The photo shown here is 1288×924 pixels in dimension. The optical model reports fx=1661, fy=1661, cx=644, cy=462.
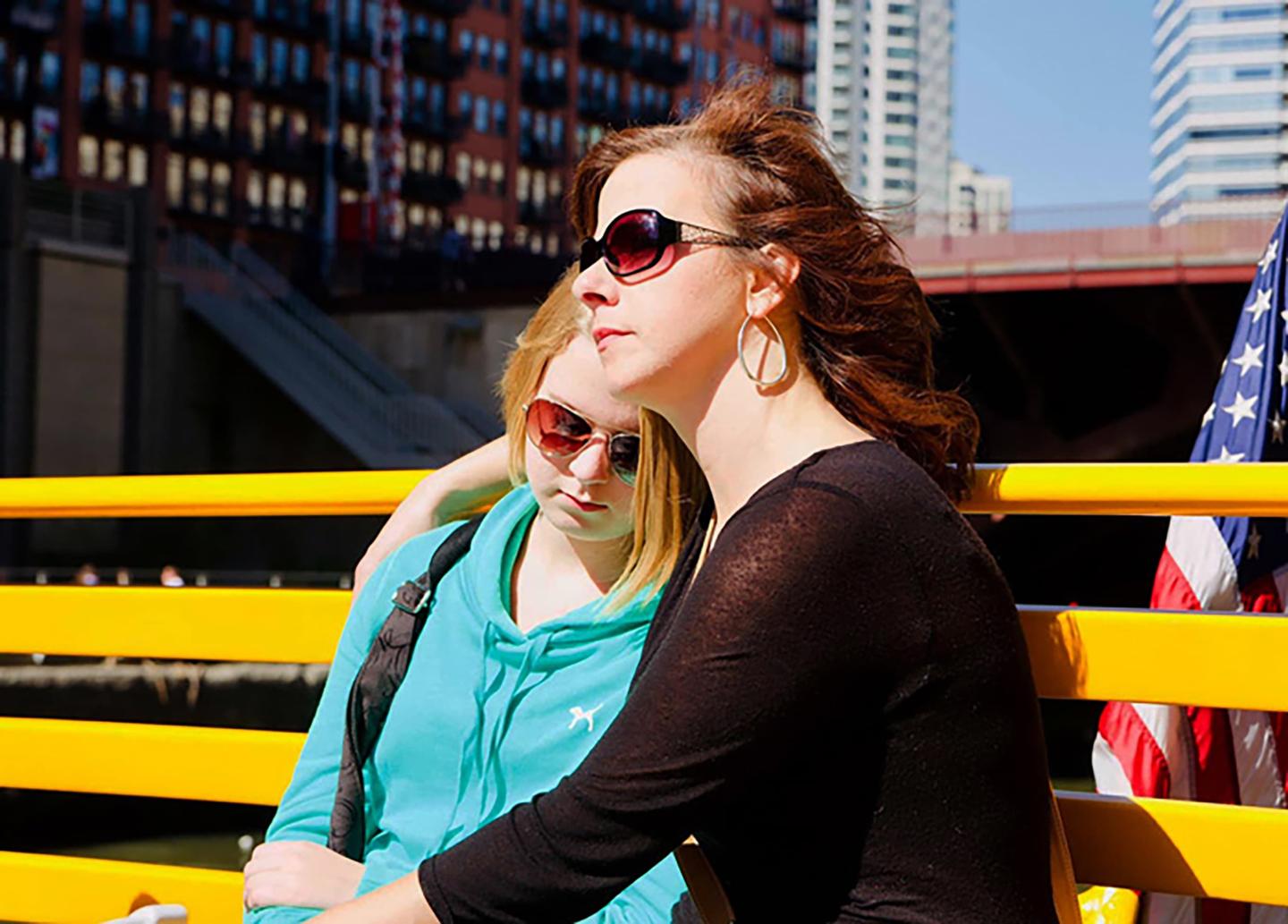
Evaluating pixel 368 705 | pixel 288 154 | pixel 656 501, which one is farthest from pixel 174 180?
pixel 656 501

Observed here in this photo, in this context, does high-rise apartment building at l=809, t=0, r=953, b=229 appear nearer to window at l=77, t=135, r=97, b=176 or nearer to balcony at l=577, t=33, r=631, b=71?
balcony at l=577, t=33, r=631, b=71

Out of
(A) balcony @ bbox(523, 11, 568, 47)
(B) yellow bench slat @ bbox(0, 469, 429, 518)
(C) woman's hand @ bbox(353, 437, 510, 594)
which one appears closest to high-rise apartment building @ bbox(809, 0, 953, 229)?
(A) balcony @ bbox(523, 11, 568, 47)

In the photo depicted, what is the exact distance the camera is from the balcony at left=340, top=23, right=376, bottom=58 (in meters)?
53.9

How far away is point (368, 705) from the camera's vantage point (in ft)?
6.61

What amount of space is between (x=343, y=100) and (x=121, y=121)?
8706 millimetres

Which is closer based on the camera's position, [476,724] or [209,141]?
[476,724]

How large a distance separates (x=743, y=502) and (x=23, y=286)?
2633 cm

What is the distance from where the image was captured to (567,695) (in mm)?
1962

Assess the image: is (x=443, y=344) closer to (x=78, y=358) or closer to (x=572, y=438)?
(x=78, y=358)

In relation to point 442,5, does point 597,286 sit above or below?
below

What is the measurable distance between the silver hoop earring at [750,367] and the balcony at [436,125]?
188 ft

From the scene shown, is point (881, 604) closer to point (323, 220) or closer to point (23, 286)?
point (23, 286)

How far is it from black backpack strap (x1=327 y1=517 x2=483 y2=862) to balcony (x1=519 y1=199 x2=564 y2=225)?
60464mm

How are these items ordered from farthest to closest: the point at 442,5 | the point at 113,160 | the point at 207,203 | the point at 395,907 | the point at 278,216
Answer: the point at 442,5 → the point at 278,216 → the point at 207,203 → the point at 113,160 → the point at 395,907
